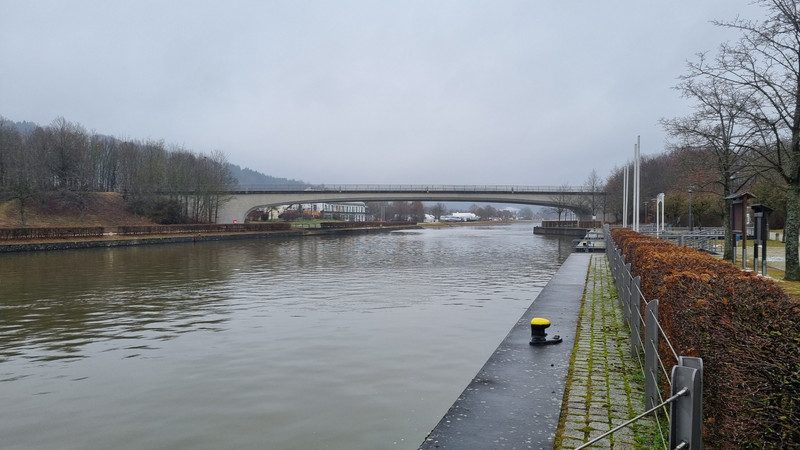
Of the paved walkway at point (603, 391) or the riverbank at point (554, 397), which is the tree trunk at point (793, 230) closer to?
the paved walkway at point (603, 391)

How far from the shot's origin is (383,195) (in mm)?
86000

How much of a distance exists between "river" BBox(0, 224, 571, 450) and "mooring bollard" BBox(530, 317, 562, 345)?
1188mm

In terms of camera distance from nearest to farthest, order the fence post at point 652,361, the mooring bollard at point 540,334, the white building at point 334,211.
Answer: the fence post at point 652,361 < the mooring bollard at point 540,334 < the white building at point 334,211

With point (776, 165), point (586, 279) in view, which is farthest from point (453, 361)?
point (776, 165)

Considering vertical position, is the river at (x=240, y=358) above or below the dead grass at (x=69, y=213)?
below

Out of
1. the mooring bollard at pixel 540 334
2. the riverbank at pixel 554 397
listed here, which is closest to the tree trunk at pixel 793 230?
the riverbank at pixel 554 397

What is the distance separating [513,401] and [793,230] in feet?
51.0

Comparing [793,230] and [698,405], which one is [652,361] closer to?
[698,405]

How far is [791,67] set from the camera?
17.3 metres

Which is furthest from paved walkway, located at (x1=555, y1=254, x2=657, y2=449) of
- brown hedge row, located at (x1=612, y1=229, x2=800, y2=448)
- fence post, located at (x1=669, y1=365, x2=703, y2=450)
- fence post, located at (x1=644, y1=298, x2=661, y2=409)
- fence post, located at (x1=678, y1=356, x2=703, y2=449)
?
fence post, located at (x1=678, y1=356, x2=703, y2=449)

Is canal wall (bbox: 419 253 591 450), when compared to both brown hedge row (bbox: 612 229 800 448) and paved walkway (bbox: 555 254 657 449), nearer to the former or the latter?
paved walkway (bbox: 555 254 657 449)

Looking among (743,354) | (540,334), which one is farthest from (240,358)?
(743,354)

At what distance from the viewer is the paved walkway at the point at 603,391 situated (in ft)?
17.8

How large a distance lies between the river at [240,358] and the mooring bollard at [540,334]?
1.19 m
